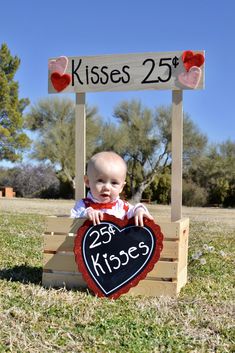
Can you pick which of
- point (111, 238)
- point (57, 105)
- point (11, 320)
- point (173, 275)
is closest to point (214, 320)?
point (173, 275)

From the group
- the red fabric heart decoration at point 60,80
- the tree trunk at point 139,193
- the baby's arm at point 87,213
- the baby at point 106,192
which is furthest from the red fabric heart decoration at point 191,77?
the tree trunk at point 139,193

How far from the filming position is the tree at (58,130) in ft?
106

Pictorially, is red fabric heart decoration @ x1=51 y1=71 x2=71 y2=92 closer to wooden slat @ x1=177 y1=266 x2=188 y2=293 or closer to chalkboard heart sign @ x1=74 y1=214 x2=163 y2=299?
chalkboard heart sign @ x1=74 y1=214 x2=163 y2=299

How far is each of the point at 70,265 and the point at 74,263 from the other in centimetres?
3

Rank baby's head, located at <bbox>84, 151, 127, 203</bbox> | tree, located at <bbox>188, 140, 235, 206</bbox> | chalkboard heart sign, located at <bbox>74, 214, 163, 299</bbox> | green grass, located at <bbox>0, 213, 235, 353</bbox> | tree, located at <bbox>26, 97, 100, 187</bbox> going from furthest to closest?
1. tree, located at <bbox>26, 97, 100, 187</bbox>
2. tree, located at <bbox>188, 140, 235, 206</bbox>
3. baby's head, located at <bbox>84, 151, 127, 203</bbox>
4. chalkboard heart sign, located at <bbox>74, 214, 163, 299</bbox>
5. green grass, located at <bbox>0, 213, 235, 353</bbox>

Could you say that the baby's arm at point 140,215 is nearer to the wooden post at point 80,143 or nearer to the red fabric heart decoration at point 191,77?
the wooden post at point 80,143

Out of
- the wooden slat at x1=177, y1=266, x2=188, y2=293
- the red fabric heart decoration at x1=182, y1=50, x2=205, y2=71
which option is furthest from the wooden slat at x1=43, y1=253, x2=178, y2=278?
the red fabric heart decoration at x1=182, y1=50, x2=205, y2=71

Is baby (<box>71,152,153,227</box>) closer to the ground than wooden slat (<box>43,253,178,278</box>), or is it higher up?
higher up

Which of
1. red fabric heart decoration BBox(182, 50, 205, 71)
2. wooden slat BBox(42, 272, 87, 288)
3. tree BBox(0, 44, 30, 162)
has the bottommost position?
wooden slat BBox(42, 272, 87, 288)

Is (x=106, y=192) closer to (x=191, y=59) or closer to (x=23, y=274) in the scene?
(x=23, y=274)

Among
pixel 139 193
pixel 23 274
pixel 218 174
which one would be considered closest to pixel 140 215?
pixel 23 274

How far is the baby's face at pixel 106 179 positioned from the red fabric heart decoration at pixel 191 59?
3.12ft

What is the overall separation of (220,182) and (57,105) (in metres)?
12.4

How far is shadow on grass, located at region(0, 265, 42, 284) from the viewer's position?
3.38m
